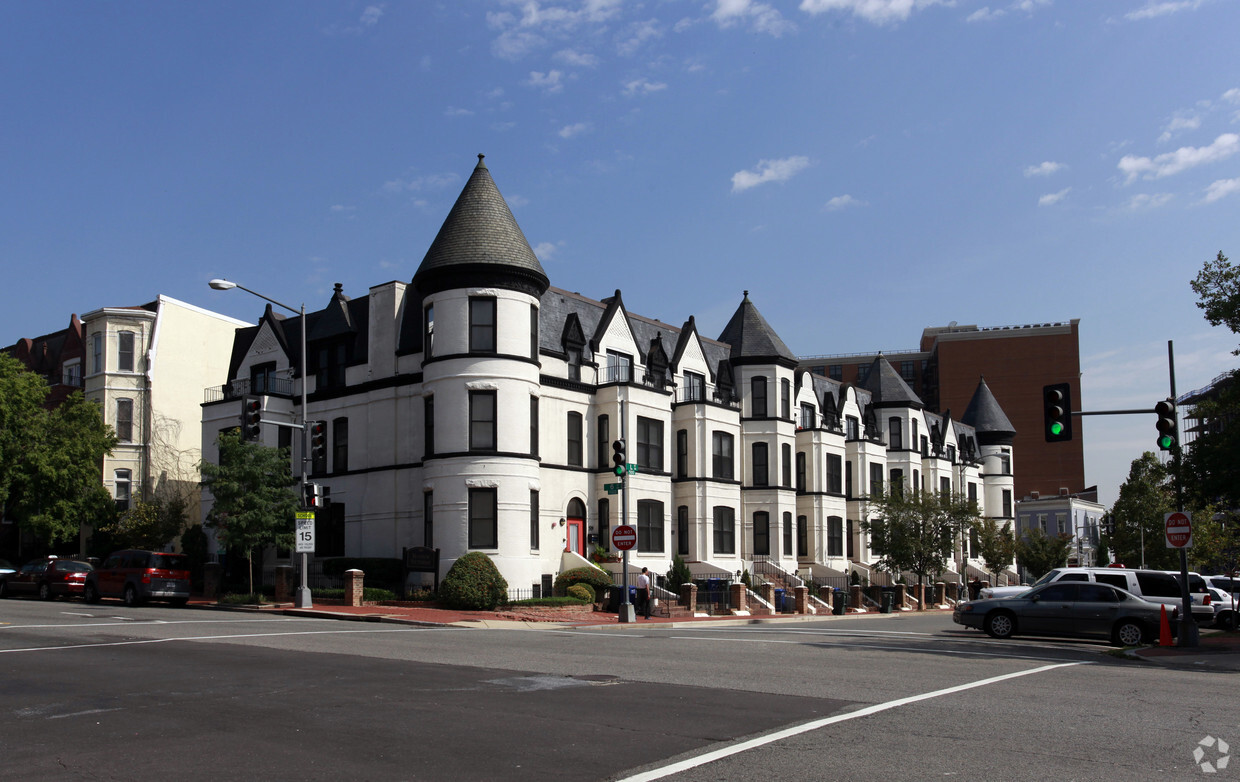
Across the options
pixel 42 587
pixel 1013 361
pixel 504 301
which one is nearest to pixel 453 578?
pixel 504 301

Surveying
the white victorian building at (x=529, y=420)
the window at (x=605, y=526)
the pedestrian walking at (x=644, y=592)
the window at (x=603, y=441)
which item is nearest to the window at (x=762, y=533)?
the white victorian building at (x=529, y=420)

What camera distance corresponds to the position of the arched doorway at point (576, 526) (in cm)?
3950

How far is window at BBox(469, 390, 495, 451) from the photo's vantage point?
35188 millimetres

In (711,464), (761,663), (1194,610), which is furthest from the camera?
(711,464)

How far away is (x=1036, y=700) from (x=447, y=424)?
25.1 metres

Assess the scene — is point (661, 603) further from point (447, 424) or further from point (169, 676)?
point (169, 676)

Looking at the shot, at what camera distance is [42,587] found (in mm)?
36469

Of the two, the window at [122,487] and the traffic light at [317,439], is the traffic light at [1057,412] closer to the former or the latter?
the traffic light at [317,439]

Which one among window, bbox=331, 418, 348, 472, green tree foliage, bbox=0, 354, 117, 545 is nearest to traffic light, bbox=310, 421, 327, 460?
window, bbox=331, 418, 348, 472

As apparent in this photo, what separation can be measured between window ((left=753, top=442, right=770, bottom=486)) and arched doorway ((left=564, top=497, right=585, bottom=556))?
466 inches

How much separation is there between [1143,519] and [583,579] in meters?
47.3

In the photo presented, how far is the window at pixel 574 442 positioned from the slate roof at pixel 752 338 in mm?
12045

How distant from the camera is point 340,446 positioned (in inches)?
1598

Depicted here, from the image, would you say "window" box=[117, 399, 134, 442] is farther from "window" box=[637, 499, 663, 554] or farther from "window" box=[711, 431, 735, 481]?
"window" box=[711, 431, 735, 481]
